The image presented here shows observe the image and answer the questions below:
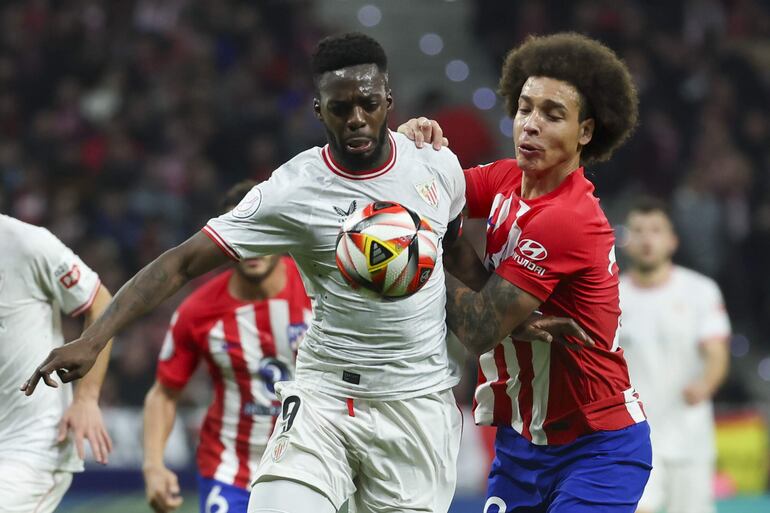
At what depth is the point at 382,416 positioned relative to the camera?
4.32 meters

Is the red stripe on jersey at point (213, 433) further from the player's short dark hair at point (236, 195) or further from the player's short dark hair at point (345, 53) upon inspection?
the player's short dark hair at point (345, 53)

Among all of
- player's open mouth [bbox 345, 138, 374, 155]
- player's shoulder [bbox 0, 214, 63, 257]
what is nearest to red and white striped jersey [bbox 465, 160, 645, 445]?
player's open mouth [bbox 345, 138, 374, 155]

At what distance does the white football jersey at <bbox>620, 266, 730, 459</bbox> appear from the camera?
807 cm

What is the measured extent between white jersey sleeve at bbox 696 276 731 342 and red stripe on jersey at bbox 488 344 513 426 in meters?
3.76

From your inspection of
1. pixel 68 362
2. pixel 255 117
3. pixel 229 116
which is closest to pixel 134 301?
pixel 68 362

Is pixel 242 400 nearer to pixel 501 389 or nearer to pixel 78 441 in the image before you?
pixel 78 441

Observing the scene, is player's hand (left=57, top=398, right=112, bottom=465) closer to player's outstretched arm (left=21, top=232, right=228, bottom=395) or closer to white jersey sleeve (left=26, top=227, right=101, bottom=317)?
white jersey sleeve (left=26, top=227, right=101, bottom=317)

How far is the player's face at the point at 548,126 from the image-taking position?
450cm

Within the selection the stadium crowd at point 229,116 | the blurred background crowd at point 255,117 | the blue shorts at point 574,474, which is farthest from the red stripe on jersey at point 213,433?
the stadium crowd at point 229,116

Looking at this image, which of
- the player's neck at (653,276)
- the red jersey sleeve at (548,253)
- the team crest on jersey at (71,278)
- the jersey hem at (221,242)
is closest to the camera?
the jersey hem at (221,242)

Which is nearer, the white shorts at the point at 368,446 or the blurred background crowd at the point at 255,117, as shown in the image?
the white shorts at the point at 368,446

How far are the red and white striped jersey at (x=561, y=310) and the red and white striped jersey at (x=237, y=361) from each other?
4.79 ft

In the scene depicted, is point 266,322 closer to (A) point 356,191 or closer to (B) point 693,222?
(A) point 356,191

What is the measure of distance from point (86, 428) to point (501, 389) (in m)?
1.69
